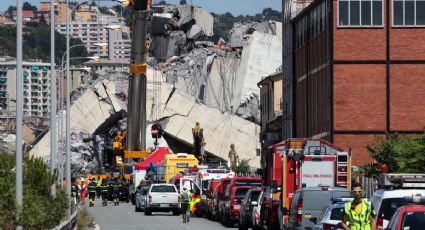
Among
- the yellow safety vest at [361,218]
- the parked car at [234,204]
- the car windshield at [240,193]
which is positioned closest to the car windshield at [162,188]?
the parked car at [234,204]

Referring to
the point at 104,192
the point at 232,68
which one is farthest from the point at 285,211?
the point at 232,68

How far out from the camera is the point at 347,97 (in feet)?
242

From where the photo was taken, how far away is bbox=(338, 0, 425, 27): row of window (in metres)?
73.8

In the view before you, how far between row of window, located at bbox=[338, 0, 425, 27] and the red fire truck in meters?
33.8

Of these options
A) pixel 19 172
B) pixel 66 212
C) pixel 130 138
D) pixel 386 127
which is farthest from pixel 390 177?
pixel 130 138

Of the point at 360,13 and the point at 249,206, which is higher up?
the point at 360,13

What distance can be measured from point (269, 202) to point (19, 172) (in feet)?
40.0

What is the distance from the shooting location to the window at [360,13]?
73.7 meters

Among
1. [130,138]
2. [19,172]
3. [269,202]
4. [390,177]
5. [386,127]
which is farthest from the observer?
[130,138]

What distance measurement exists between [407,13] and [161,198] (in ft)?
70.1

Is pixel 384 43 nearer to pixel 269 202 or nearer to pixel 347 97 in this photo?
pixel 347 97

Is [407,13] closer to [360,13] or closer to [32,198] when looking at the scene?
[360,13]

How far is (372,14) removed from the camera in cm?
7388

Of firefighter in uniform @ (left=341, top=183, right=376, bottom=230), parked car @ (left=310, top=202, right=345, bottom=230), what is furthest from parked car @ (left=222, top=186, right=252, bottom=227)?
firefighter in uniform @ (left=341, top=183, right=376, bottom=230)
